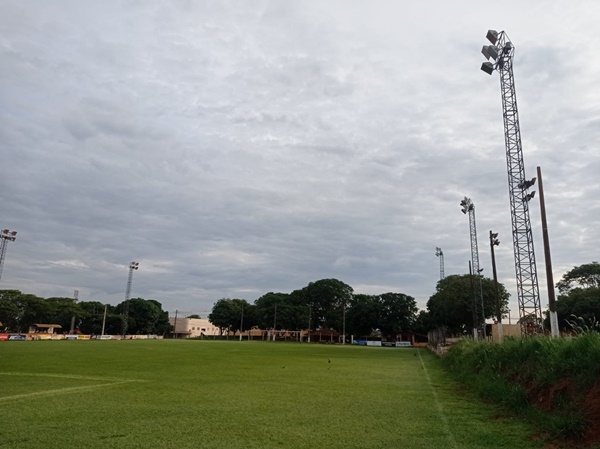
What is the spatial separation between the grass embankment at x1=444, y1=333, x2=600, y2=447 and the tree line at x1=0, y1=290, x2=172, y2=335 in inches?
3423

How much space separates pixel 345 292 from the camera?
108 m

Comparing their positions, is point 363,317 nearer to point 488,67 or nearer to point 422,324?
point 422,324

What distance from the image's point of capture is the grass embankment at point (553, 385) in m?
6.91

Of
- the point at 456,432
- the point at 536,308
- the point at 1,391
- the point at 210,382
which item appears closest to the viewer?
the point at 456,432

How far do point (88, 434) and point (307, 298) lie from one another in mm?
103322

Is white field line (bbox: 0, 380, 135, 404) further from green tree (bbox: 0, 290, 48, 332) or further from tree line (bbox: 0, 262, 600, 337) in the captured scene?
green tree (bbox: 0, 290, 48, 332)

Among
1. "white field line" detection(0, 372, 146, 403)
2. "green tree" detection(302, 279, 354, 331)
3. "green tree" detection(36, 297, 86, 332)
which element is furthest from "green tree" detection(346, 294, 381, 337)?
"white field line" detection(0, 372, 146, 403)

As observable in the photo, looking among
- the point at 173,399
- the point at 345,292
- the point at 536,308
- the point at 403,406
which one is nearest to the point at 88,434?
the point at 173,399

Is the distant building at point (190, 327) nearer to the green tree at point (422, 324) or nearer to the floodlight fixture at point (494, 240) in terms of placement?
the green tree at point (422, 324)

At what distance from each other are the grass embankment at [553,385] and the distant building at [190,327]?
411 ft

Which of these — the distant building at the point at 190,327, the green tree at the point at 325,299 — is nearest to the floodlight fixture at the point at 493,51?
the green tree at the point at 325,299

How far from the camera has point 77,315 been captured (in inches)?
3597

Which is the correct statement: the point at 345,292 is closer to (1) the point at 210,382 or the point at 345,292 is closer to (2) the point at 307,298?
(2) the point at 307,298

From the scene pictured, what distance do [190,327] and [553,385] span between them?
138 meters
